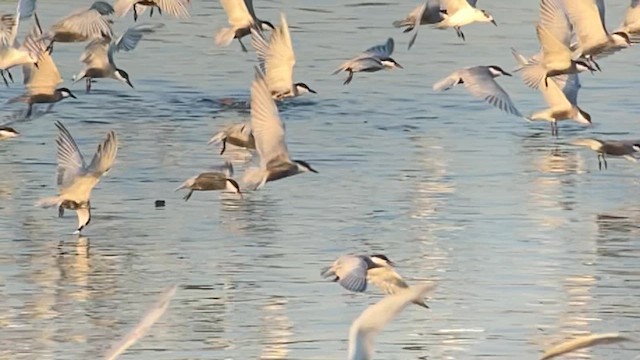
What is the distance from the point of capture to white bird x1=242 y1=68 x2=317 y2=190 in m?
12.8

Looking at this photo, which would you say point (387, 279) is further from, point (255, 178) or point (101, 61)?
point (101, 61)

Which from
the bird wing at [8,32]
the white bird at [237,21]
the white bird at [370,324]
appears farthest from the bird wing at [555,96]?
the white bird at [370,324]

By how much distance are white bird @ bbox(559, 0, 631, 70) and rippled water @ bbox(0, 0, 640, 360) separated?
0.82m

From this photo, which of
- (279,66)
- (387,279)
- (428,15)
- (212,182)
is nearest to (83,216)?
(212,182)

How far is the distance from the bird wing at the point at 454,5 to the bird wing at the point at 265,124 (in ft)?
15.8

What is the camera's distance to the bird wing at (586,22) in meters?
16.4

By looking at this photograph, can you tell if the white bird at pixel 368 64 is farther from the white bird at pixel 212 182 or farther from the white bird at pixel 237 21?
the white bird at pixel 212 182

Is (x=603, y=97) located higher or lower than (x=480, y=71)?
lower

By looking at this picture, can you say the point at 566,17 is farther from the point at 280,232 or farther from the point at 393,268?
the point at 393,268

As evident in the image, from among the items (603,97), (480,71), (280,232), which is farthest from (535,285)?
(603,97)

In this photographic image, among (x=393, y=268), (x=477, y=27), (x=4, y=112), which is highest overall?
(x=393, y=268)

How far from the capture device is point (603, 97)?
1953 centimetres

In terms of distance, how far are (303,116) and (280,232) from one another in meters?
5.28

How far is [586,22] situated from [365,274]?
6276mm
